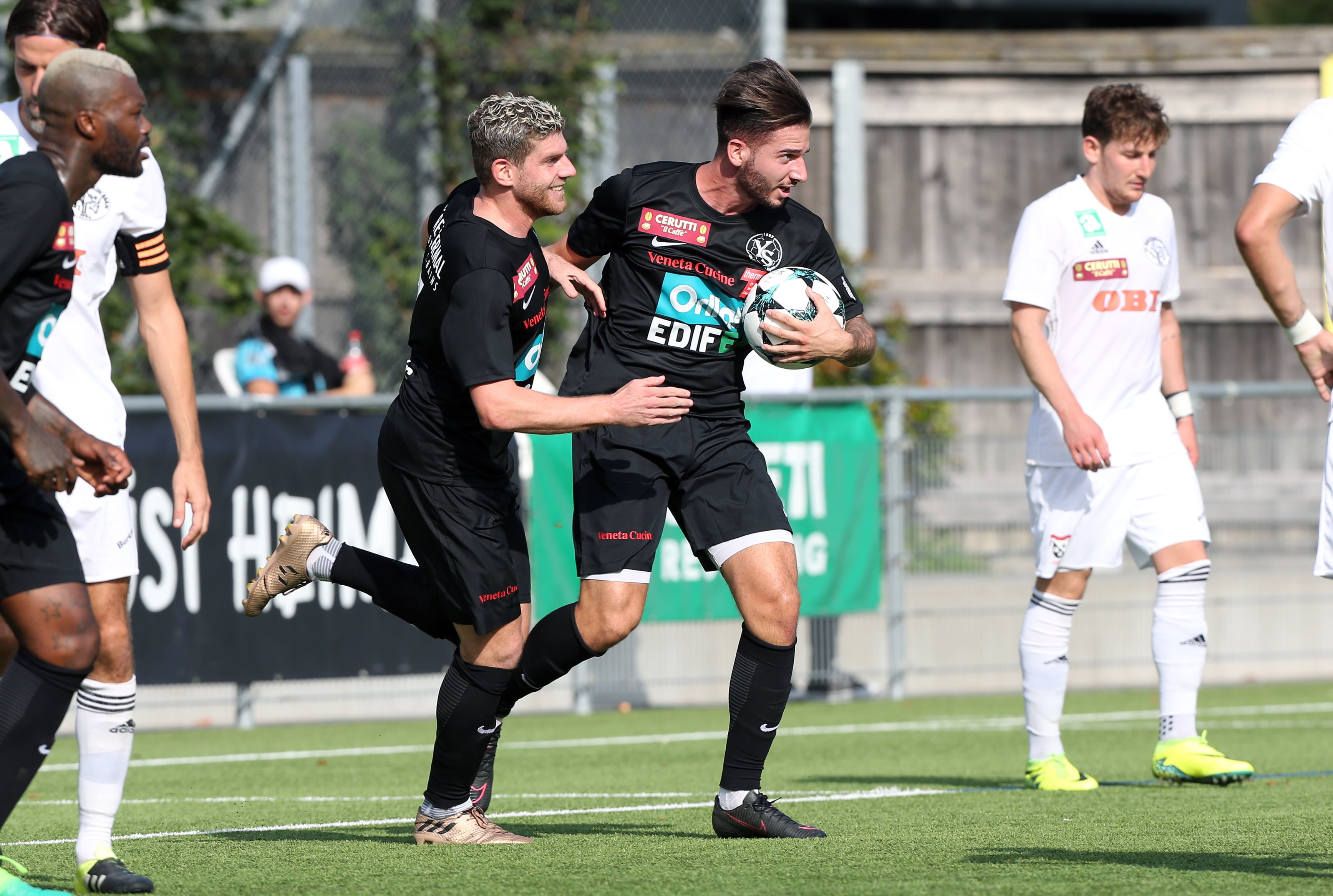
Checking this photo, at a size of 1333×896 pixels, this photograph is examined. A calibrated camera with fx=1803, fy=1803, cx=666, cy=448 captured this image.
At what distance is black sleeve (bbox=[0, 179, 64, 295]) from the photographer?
147 inches

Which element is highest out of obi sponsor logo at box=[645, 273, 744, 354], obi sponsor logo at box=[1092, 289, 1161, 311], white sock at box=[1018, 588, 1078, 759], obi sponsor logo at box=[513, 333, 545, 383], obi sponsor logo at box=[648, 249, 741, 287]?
obi sponsor logo at box=[648, 249, 741, 287]

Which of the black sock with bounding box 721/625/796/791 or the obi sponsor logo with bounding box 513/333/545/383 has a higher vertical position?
the obi sponsor logo with bounding box 513/333/545/383

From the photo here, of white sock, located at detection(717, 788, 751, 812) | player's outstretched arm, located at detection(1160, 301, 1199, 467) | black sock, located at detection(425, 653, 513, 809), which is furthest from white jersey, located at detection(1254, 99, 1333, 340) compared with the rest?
black sock, located at detection(425, 653, 513, 809)

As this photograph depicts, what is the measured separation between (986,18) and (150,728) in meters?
17.0

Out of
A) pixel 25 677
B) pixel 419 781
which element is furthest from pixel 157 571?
pixel 25 677

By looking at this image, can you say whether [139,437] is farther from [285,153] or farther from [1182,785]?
[1182,785]

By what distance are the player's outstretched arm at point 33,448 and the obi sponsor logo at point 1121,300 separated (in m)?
4.27

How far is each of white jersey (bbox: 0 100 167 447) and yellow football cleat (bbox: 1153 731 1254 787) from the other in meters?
4.06

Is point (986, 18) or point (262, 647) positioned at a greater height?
point (986, 18)

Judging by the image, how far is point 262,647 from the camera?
988 centimetres

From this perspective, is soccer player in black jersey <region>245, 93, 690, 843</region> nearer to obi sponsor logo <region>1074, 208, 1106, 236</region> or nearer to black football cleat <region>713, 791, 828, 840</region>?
black football cleat <region>713, 791, 828, 840</region>

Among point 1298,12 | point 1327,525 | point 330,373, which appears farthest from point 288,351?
point 1298,12

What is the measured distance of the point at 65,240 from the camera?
3990mm

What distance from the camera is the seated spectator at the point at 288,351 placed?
11.4 meters
